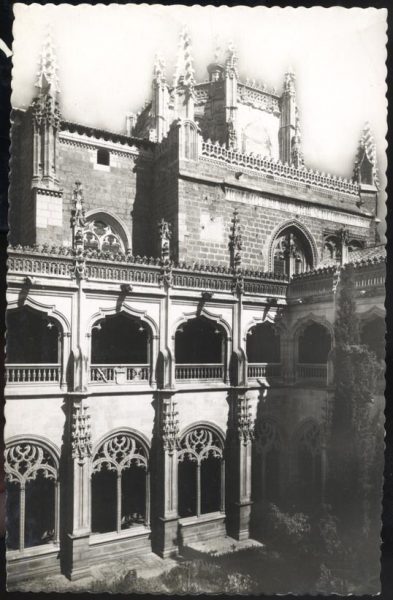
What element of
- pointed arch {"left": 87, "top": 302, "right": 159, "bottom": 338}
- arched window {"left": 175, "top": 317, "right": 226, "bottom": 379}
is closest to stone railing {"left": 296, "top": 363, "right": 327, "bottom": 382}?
arched window {"left": 175, "top": 317, "right": 226, "bottom": 379}

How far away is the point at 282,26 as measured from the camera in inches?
334

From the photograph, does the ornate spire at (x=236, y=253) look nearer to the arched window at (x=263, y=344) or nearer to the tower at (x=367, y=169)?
the arched window at (x=263, y=344)

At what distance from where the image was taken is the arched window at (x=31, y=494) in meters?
9.12

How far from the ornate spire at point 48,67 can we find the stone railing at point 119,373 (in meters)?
5.92

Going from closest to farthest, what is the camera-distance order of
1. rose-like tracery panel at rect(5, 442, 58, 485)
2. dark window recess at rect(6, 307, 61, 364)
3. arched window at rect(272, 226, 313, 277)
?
dark window recess at rect(6, 307, 61, 364) < rose-like tracery panel at rect(5, 442, 58, 485) < arched window at rect(272, 226, 313, 277)

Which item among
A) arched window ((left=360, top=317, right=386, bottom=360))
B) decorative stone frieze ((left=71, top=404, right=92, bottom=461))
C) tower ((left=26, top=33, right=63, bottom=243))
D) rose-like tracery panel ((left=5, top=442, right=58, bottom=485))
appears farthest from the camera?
tower ((left=26, top=33, right=63, bottom=243))

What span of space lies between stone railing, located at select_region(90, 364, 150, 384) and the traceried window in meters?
4.32

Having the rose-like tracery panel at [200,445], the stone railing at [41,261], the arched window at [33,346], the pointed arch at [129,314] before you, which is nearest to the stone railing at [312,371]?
the rose-like tracery panel at [200,445]

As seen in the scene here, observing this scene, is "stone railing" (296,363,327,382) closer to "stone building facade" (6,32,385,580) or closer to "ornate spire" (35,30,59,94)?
"stone building facade" (6,32,385,580)

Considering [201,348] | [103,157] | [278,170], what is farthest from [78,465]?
[278,170]

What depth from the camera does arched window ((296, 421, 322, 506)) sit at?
9773 millimetres

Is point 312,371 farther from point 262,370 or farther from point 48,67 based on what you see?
point 48,67

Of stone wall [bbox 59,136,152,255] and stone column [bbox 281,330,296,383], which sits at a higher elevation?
stone wall [bbox 59,136,152,255]

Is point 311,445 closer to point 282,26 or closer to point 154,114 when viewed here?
point 282,26
